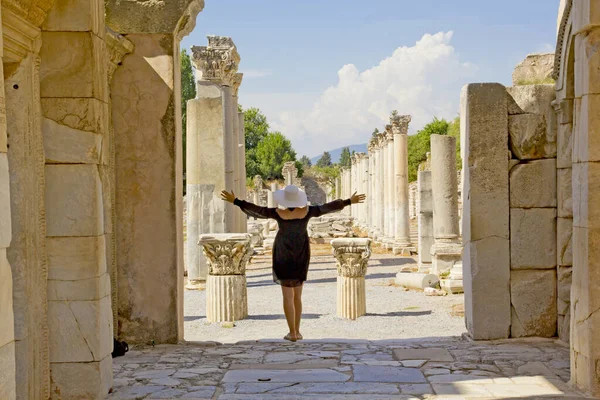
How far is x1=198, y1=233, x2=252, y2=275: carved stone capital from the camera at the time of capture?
12.1 meters

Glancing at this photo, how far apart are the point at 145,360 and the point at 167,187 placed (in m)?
1.87

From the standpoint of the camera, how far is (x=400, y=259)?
24.3 metres

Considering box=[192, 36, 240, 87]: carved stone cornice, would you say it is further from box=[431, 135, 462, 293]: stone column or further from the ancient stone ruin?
the ancient stone ruin

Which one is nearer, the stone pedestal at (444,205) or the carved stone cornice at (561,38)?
the carved stone cornice at (561,38)

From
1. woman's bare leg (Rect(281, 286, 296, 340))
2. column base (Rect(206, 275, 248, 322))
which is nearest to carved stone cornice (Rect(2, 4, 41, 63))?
woman's bare leg (Rect(281, 286, 296, 340))

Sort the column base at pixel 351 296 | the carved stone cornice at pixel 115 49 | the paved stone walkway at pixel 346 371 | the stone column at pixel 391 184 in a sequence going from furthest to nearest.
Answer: the stone column at pixel 391 184, the column base at pixel 351 296, the carved stone cornice at pixel 115 49, the paved stone walkway at pixel 346 371

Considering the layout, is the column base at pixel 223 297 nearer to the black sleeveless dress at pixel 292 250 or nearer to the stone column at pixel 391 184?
the black sleeveless dress at pixel 292 250

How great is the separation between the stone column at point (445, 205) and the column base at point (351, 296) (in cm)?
502

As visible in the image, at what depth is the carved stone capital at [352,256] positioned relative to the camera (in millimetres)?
12797

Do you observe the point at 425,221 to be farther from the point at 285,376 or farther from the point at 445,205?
the point at 285,376

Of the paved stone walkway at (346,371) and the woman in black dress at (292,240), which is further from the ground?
the woman in black dress at (292,240)

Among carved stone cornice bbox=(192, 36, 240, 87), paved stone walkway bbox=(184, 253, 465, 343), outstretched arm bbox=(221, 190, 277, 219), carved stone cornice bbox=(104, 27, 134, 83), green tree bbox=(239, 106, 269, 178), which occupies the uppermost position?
green tree bbox=(239, 106, 269, 178)

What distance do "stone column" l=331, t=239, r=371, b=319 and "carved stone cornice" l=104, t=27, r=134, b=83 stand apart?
580 centimetres

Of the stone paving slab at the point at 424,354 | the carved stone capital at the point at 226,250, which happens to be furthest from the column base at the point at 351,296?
the stone paving slab at the point at 424,354
